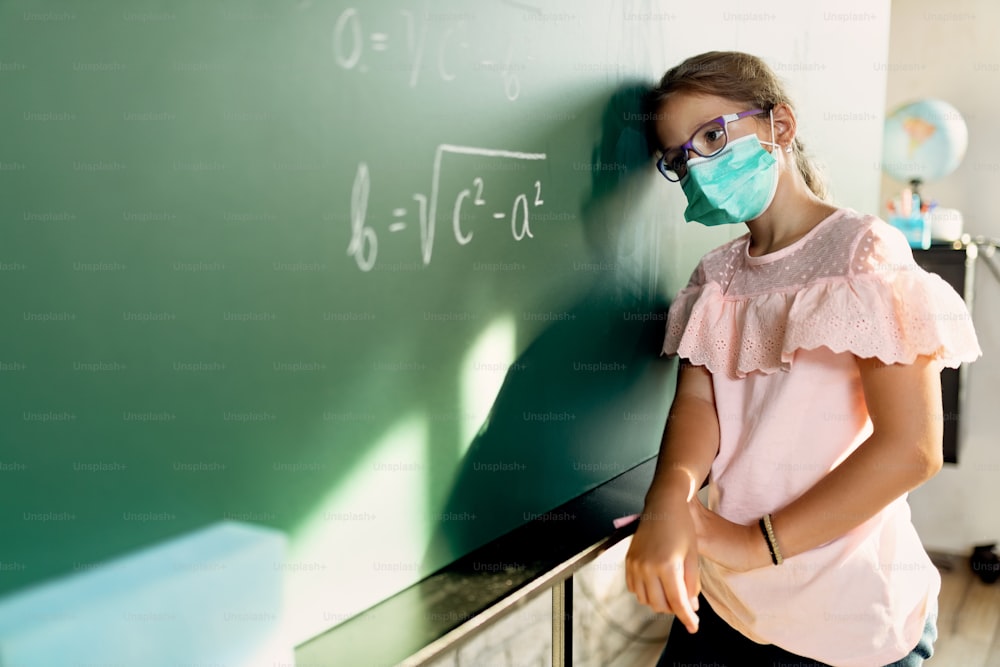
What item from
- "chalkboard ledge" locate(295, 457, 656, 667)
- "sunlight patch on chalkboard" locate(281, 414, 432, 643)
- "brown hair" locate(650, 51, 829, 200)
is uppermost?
"brown hair" locate(650, 51, 829, 200)

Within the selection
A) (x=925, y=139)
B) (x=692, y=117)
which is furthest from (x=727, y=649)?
(x=925, y=139)

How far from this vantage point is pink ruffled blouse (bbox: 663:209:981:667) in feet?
3.10

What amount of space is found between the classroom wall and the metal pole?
8.05 ft

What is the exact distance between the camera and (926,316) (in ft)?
3.00

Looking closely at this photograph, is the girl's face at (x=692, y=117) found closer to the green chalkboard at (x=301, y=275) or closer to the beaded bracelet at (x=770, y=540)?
the green chalkboard at (x=301, y=275)

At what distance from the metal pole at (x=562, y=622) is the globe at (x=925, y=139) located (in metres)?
2.56

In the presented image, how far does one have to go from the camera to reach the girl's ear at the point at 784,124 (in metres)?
1.13

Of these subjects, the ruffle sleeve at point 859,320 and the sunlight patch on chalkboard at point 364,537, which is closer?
the sunlight patch on chalkboard at point 364,537

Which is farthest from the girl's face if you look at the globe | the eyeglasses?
the globe

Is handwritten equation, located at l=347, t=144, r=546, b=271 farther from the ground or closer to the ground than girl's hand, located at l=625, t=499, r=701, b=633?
farther from the ground

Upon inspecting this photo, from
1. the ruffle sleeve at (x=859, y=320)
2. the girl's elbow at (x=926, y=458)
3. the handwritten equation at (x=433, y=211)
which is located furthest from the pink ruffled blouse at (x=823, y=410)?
the handwritten equation at (x=433, y=211)

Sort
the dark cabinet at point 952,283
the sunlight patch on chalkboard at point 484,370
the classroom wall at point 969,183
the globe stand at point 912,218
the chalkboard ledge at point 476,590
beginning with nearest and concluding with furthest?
the chalkboard ledge at point 476,590 → the sunlight patch on chalkboard at point 484,370 → the dark cabinet at point 952,283 → the globe stand at point 912,218 → the classroom wall at point 969,183

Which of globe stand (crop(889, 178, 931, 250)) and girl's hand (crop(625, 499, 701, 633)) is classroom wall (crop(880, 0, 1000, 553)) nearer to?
globe stand (crop(889, 178, 931, 250))

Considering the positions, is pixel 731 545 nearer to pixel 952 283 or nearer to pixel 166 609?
Answer: pixel 166 609
